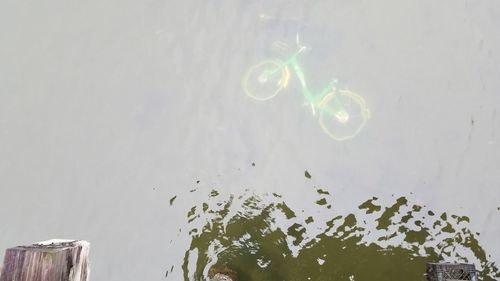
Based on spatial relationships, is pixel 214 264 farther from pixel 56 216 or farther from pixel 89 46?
pixel 89 46

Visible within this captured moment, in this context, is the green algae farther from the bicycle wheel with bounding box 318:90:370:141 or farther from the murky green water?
the bicycle wheel with bounding box 318:90:370:141

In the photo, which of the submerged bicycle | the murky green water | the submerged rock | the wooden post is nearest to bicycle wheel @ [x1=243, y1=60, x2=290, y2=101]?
the submerged bicycle

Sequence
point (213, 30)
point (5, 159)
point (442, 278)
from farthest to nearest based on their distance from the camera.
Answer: point (5, 159)
point (213, 30)
point (442, 278)

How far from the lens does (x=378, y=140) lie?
12.1 ft

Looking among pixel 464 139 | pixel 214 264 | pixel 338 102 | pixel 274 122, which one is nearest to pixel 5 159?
pixel 214 264

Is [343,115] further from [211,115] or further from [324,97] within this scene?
[211,115]

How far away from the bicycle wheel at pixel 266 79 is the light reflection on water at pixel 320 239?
37.4 inches

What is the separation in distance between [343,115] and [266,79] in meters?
0.79

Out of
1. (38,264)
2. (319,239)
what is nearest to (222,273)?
(319,239)

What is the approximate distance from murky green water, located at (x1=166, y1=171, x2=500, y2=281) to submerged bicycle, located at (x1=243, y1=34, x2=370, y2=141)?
563 mm

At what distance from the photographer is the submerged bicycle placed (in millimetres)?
3670

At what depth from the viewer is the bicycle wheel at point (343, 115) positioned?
369 cm

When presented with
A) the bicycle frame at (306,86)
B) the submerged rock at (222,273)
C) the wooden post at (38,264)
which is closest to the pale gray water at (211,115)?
the bicycle frame at (306,86)

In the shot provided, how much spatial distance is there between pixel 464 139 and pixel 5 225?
446 centimetres
